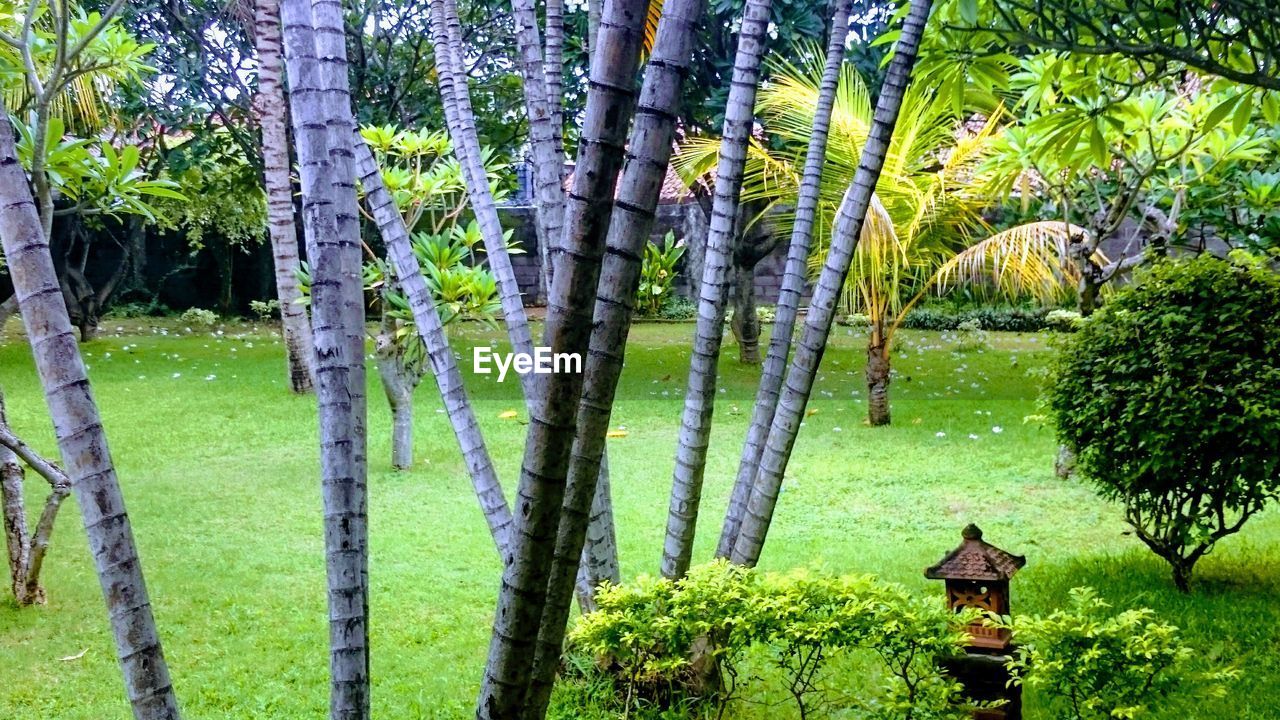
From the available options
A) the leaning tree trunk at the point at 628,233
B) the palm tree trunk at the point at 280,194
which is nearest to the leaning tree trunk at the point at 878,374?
the palm tree trunk at the point at 280,194

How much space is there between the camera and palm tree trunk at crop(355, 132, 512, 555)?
2.63 m

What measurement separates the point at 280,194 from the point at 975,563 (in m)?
6.82

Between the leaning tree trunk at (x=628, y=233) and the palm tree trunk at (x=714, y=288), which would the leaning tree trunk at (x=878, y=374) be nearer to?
A: the palm tree trunk at (x=714, y=288)

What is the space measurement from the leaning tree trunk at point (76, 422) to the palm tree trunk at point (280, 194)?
6295mm

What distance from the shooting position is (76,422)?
158cm

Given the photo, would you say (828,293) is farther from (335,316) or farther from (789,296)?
(335,316)

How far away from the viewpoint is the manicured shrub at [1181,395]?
3.65m

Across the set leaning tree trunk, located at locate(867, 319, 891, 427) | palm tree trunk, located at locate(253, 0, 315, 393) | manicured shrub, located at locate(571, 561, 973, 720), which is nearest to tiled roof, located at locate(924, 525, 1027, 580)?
manicured shrub, located at locate(571, 561, 973, 720)

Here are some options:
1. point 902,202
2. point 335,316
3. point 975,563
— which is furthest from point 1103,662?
point 902,202

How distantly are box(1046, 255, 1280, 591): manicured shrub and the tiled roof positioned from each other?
118 cm

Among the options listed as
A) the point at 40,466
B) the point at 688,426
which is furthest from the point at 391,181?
the point at 688,426

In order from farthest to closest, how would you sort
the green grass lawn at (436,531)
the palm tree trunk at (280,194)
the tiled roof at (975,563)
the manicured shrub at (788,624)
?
the palm tree trunk at (280,194) → the green grass lawn at (436,531) → the tiled roof at (975,563) → the manicured shrub at (788,624)

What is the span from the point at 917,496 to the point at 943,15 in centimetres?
348

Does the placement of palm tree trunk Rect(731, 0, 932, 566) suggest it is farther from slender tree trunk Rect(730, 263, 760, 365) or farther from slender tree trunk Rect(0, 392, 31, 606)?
slender tree trunk Rect(730, 263, 760, 365)
